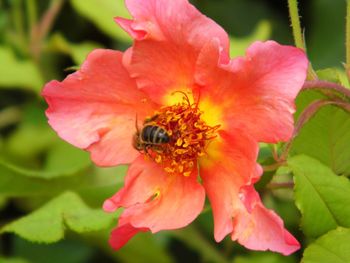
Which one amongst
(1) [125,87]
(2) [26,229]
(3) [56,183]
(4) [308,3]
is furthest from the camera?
(4) [308,3]

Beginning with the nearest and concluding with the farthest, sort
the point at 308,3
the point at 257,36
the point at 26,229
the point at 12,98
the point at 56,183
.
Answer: the point at 26,229 < the point at 56,183 < the point at 257,36 < the point at 12,98 < the point at 308,3

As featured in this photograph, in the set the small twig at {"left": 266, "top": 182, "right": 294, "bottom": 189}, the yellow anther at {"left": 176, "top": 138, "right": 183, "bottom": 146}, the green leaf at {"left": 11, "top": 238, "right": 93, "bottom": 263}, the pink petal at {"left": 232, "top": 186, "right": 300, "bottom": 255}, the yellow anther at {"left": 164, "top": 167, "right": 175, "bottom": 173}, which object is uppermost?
the pink petal at {"left": 232, "top": 186, "right": 300, "bottom": 255}

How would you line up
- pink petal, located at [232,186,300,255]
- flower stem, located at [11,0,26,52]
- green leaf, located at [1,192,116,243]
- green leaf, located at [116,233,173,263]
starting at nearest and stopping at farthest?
pink petal, located at [232,186,300,255] < green leaf, located at [1,192,116,243] < green leaf, located at [116,233,173,263] < flower stem, located at [11,0,26,52]

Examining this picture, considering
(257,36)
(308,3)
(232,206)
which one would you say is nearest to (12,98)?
(257,36)

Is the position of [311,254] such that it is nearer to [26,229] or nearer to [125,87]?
[125,87]

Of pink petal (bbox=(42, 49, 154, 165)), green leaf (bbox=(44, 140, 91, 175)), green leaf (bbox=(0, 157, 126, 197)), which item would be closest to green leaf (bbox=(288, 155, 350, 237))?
pink petal (bbox=(42, 49, 154, 165))

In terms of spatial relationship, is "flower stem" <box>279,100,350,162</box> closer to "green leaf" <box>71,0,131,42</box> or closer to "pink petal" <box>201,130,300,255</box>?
"pink petal" <box>201,130,300,255</box>

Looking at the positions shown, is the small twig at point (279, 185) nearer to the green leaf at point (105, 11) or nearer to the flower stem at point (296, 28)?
the flower stem at point (296, 28)
